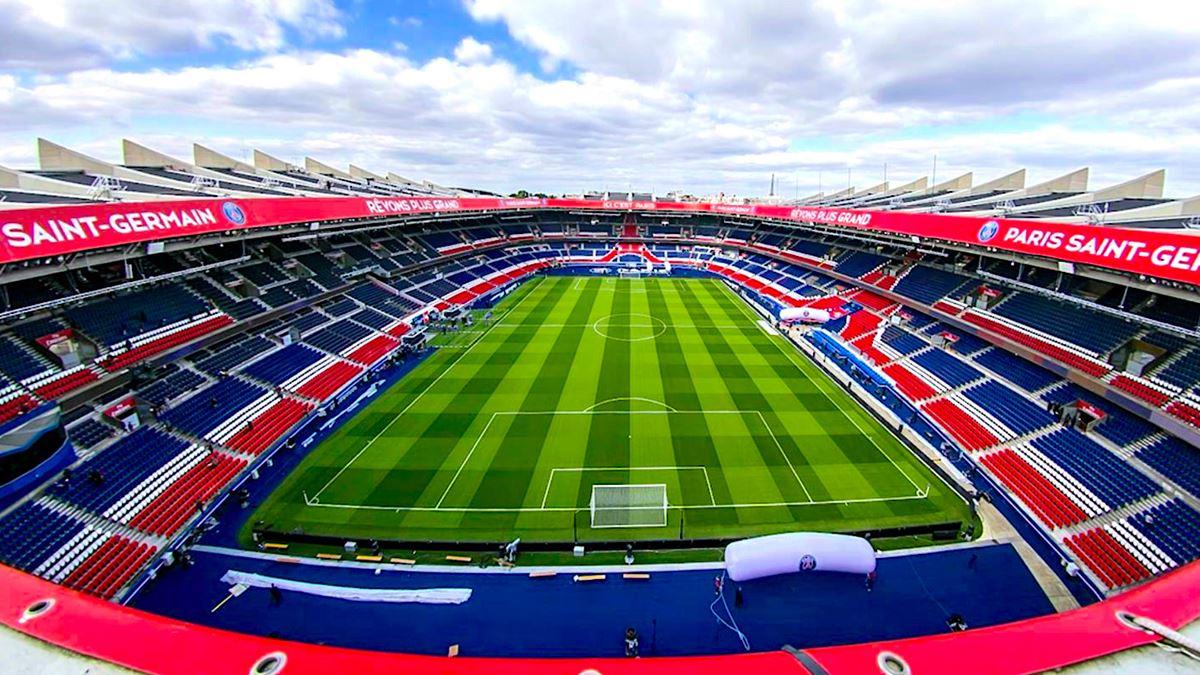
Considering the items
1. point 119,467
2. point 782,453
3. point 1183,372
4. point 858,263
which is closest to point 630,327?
point 782,453

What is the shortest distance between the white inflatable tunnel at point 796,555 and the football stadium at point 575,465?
0.10m

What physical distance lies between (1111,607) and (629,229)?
77335 millimetres

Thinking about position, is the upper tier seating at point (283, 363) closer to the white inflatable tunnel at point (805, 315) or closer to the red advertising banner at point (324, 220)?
the red advertising banner at point (324, 220)

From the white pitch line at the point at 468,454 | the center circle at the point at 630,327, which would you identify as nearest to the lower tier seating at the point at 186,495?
the white pitch line at the point at 468,454

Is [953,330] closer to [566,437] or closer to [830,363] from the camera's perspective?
[830,363]

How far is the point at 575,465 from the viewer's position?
20.8m

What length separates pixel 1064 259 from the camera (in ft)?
73.2

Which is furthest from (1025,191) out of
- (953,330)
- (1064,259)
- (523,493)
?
(523,493)

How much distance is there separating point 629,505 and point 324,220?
2618cm


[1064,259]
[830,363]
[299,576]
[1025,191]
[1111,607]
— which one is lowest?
[299,576]

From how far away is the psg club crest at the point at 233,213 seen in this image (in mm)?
24219

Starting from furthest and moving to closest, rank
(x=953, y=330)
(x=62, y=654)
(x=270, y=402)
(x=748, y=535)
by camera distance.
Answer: (x=953, y=330)
(x=270, y=402)
(x=748, y=535)
(x=62, y=654)

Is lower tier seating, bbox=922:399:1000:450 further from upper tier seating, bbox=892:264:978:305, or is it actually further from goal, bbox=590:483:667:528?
goal, bbox=590:483:667:528

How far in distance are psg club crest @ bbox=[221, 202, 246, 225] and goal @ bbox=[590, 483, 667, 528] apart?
2107cm
